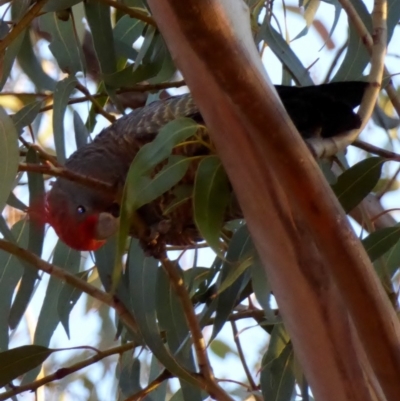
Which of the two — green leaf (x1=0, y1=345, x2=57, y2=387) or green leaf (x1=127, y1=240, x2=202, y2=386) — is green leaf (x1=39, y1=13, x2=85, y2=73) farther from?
green leaf (x1=0, y1=345, x2=57, y2=387)

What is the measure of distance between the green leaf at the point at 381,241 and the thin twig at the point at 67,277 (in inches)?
12.9

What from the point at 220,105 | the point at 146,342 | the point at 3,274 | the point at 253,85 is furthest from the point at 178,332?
the point at 253,85

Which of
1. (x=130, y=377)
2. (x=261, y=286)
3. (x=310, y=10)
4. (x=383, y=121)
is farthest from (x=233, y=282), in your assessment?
(x=310, y=10)

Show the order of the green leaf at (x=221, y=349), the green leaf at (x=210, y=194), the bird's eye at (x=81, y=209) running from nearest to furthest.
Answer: the green leaf at (x=210, y=194), the bird's eye at (x=81, y=209), the green leaf at (x=221, y=349)

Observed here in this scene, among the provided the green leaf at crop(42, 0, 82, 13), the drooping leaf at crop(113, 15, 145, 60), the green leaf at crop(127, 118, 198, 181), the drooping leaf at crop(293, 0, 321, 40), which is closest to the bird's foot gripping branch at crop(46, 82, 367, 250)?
the green leaf at crop(127, 118, 198, 181)

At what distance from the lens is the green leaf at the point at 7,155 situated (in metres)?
0.75

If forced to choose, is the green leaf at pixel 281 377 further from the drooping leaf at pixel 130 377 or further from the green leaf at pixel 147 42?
the green leaf at pixel 147 42

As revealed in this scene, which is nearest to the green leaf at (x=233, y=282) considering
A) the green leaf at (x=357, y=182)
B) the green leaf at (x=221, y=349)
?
the green leaf at (x=357, y=182)

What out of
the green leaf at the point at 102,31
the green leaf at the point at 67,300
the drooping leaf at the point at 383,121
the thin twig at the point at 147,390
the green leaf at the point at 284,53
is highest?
the green leaf at the point at 102,31

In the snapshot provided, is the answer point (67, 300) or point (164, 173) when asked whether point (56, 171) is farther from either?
point (67, 300)

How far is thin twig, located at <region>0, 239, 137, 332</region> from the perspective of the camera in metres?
0.85

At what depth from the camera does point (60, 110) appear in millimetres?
1026

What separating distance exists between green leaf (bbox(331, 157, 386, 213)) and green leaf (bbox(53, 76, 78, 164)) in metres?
0.37

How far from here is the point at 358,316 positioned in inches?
21.6
